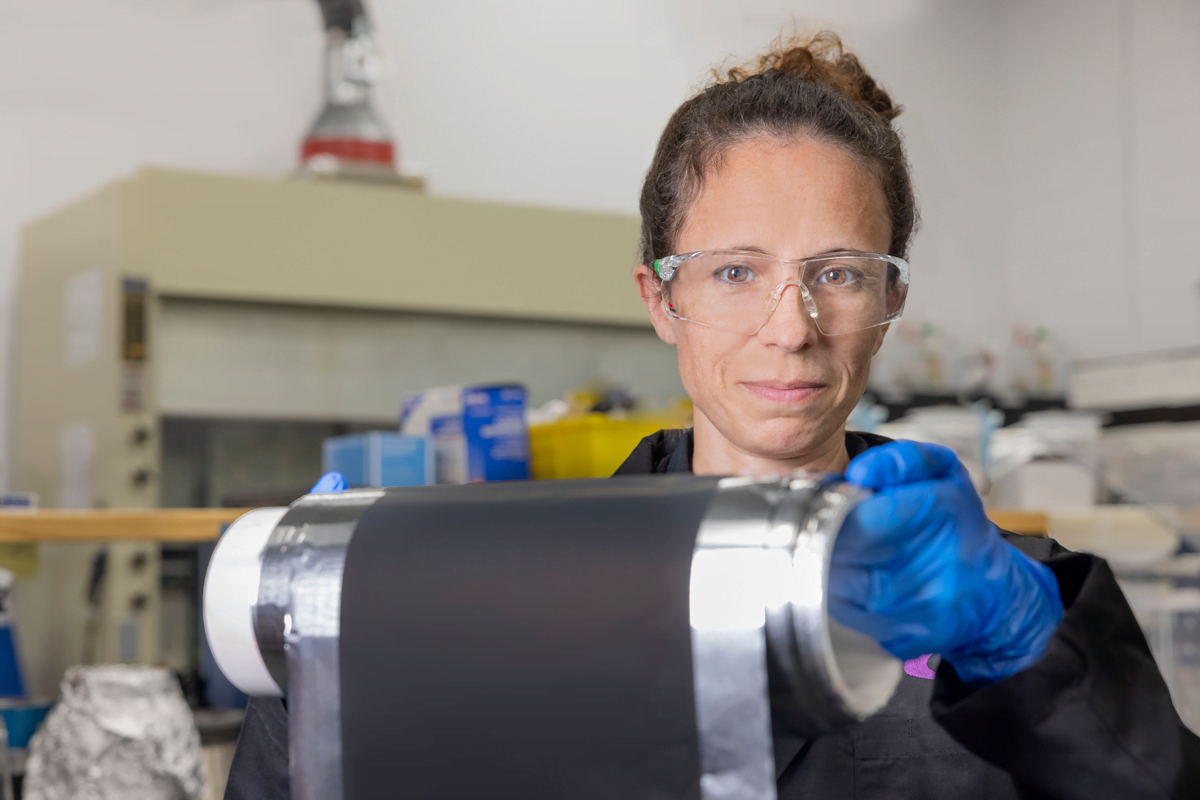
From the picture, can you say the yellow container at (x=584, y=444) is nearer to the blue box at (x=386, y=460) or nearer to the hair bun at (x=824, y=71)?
the blue box at (x=386, y=460)

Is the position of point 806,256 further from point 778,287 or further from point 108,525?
point 108,525

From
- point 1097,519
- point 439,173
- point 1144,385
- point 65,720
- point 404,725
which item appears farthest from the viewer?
point 1144,385

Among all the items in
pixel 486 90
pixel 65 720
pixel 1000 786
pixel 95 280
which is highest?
pixel 486 90

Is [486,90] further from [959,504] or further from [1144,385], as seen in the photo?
[959,504]

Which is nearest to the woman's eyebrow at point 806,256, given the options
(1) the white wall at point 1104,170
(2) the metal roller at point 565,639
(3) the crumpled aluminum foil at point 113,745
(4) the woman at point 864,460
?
(4) the woman at point 864,460

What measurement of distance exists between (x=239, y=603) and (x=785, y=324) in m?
0.56

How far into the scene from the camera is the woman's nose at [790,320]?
101 cm

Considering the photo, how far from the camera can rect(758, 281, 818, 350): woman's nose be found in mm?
1010

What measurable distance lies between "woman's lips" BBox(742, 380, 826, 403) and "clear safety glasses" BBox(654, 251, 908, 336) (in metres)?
0.05

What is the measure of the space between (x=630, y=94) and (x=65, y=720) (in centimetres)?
366

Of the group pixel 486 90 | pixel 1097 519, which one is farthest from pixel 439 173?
pixel 1097 519

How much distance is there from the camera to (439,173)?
14.5 ft

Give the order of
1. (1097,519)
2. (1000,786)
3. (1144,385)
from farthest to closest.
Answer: (1144,385) < (1097,519) < (1000,786)

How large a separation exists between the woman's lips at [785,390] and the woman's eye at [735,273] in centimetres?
9
